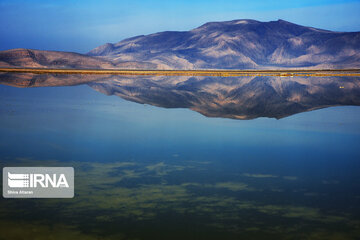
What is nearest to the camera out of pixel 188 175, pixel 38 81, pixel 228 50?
pixel 188 175

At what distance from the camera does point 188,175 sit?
7406mm

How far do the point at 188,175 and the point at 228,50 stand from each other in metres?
150

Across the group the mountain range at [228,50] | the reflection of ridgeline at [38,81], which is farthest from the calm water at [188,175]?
the mountain range at [228,50]

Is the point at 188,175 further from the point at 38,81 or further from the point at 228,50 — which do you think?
the point at 228,50

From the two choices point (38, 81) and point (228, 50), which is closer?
point (38, 81)

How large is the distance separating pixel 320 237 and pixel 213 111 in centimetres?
1192

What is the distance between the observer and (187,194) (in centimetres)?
641

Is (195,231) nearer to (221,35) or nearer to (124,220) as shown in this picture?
(124,220)

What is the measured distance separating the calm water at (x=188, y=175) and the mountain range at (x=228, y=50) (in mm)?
109861

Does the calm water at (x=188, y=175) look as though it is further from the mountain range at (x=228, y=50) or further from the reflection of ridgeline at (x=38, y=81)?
the mountain range at (x=228, y=50)

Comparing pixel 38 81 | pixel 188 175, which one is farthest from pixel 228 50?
pixel 188 175

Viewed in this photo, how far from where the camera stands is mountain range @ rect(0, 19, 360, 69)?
418 ft

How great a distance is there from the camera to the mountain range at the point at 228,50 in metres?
127

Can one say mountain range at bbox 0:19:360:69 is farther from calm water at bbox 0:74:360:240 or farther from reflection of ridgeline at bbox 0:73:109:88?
calm water at bbox 0:74:360:240
